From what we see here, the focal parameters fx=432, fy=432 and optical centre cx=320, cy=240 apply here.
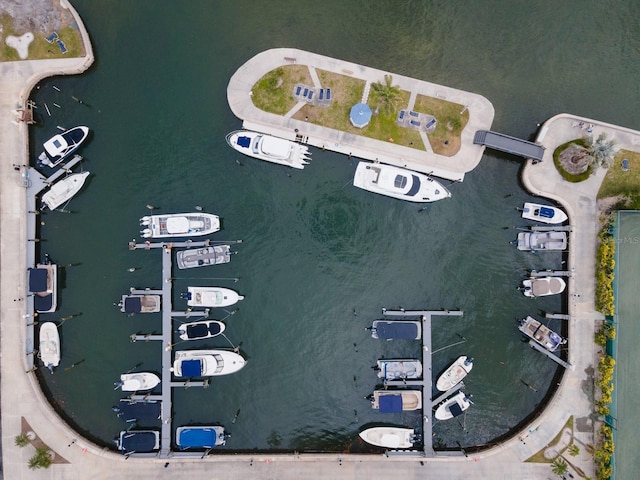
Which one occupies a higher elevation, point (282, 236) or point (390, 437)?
point (282, 236)

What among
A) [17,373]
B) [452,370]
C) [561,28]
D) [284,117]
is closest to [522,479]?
[452,370]

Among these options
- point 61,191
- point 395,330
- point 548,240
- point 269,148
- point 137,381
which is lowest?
point 137,381

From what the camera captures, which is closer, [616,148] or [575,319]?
[616,148]

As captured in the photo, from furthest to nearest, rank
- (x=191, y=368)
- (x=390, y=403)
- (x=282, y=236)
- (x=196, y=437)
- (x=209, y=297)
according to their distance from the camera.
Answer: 1. (x=282, y=236)
2. (x=209, y=297)
3. (x=390, y=403)
4. (x=196, y=437)
5. (x=191, y=368)

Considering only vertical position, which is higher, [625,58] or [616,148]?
[625,58]

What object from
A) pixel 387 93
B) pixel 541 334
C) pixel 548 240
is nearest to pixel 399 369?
pixel 541 334

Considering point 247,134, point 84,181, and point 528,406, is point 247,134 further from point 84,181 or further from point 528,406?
point 528,406

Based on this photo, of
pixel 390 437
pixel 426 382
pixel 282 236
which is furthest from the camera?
pixel 282 236

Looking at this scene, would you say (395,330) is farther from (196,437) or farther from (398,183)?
(196,437)
